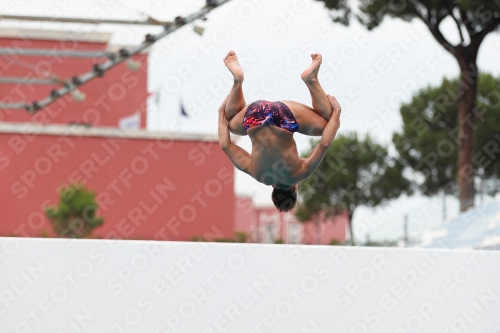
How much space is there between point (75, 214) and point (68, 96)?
20.4 ft

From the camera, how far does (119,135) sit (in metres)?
24.1

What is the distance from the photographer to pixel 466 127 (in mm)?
19641

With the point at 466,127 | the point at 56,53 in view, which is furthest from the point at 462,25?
the point at 56,53

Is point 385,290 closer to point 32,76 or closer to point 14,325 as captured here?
point 14,325

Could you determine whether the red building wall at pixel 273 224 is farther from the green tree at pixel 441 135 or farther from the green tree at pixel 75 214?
the green tree at pixel 75 214

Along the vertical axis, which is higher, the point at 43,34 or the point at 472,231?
the point at 472,231

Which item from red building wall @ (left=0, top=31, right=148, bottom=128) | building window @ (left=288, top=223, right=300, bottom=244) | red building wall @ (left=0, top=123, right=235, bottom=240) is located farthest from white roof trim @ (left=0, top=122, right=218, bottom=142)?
building window @ (left=288, top=223, right=300, bottom=244)

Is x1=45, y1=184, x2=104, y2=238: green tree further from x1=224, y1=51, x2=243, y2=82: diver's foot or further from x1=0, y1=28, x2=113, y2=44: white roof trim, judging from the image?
x1=224, y1=51, x2=243, y2=82: diver's foot

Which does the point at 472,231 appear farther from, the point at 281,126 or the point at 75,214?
the point at 281,126

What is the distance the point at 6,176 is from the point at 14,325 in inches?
701

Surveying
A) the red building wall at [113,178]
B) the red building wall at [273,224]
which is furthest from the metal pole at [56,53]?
the red building wall at [273,224]

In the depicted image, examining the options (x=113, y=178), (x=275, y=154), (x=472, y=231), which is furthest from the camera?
(x=113, y=178)

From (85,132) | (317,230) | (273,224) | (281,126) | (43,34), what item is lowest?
(273,224)

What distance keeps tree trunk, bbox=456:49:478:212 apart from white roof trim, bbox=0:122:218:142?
22.5 ft
